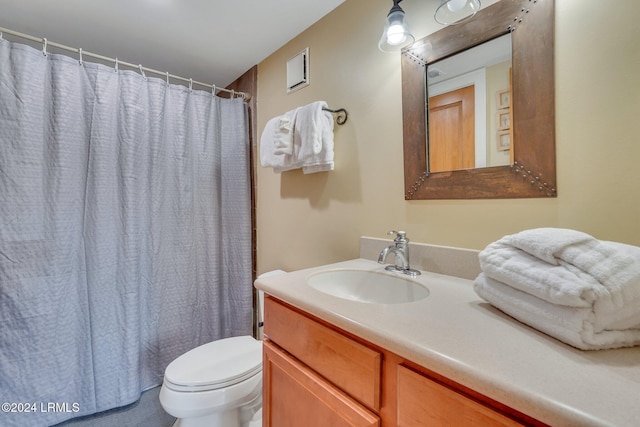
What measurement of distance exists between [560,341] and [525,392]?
19cm

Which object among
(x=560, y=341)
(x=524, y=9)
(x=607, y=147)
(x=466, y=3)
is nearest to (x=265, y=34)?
(x=466, y=3)

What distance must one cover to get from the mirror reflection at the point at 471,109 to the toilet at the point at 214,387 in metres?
1.16

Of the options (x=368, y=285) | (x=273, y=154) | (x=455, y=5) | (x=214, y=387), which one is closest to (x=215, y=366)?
(x=214, y=387)

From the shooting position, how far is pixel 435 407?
48 centimetres

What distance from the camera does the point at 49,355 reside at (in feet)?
4.40

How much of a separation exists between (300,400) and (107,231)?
139cm

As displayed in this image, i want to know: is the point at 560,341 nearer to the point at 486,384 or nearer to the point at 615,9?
the point at 486,384

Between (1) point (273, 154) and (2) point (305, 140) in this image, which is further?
(1) point (273, 154)

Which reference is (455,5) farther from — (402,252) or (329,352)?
(329,352)

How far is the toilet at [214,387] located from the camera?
1.08 meters

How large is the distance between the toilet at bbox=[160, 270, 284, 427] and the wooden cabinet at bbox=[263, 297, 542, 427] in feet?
0.97

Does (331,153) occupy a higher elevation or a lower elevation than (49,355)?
higher

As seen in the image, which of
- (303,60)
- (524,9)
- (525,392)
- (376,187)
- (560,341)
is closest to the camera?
(525,392)

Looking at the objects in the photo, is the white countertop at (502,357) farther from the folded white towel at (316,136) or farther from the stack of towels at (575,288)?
the folded white towel at (316,136)
